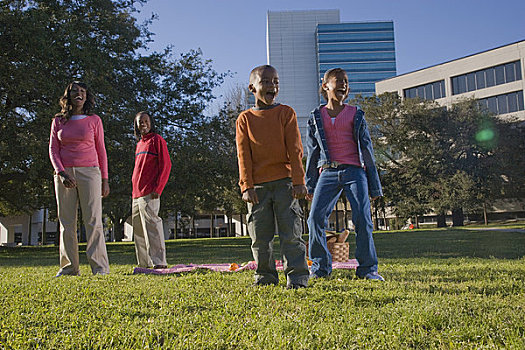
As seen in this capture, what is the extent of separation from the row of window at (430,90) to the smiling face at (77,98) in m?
48.1

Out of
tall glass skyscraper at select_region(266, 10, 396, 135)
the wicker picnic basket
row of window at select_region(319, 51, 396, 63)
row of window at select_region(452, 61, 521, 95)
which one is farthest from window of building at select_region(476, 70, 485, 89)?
row of window at select_region(319, 51, 396, 63)

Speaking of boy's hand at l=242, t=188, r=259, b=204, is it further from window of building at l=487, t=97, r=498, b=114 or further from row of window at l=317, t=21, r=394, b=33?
row of window at l=317, t=21, r=394, b=33

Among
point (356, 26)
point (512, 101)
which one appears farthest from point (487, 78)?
point (356, 26)

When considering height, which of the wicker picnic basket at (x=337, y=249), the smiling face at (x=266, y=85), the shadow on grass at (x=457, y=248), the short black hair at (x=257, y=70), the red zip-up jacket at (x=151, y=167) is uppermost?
the short black hair at (x=257, y=70)

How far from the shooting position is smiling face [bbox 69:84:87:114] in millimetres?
5703

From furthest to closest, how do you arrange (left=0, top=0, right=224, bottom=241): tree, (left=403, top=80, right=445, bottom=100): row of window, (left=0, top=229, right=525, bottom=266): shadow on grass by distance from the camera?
(left=403, top=80, right=445, bottom=100): row of window → (left=0, top=0, right=224, bottom=241): tree → (left=0, top=229, right=525, bottom=266): shadow on grass

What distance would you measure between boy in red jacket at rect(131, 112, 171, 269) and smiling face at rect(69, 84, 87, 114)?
0.99 meters

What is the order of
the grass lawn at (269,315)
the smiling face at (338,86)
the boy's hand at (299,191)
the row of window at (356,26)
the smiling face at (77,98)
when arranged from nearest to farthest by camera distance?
the grass lawn at (269,315)
the boy's hand at (299,191)
the smiling face at (338,86)
the smiling face at (77,98)
the row of window at (356,26)

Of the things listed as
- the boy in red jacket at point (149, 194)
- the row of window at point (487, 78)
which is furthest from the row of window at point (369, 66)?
the boy in red jacket at point (149, 194)

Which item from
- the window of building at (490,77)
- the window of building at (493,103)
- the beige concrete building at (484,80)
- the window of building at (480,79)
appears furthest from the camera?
the window of building at (480,79)

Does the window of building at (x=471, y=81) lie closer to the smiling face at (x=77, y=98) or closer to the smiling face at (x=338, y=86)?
the smiling face at (x=338, y=86)

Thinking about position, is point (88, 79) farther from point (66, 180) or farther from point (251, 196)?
point (251, 196)

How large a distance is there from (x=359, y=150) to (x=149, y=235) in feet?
10.7

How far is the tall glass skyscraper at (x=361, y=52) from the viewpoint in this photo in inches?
Result: 4528
